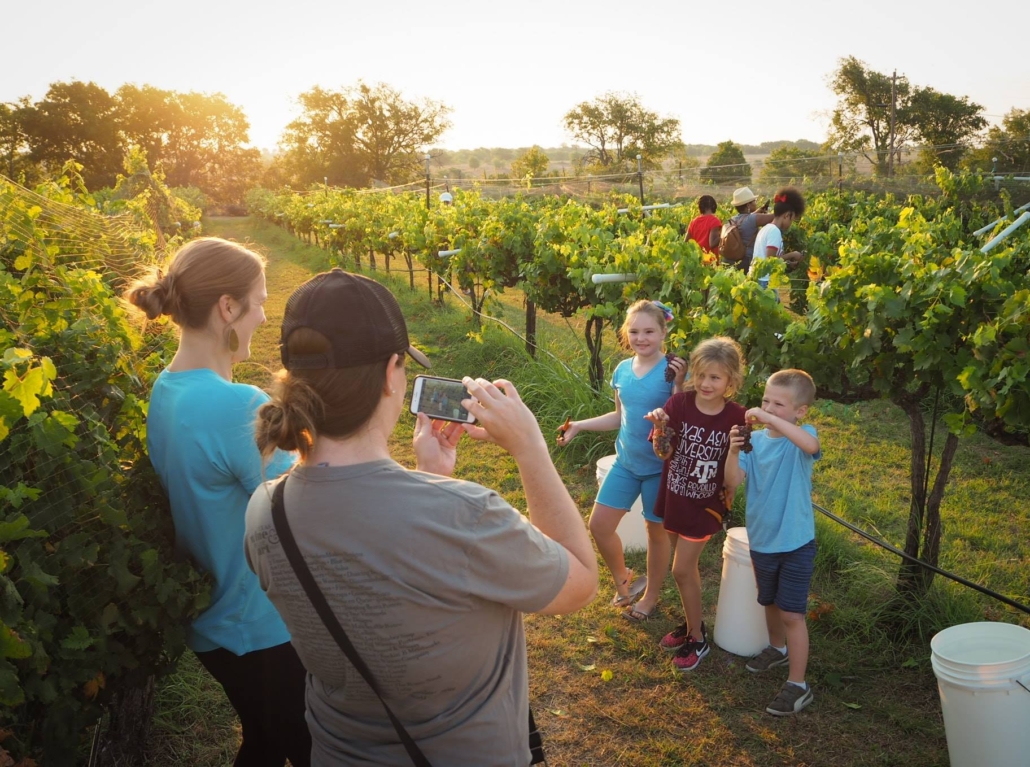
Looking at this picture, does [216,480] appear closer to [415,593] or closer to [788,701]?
[415,593]

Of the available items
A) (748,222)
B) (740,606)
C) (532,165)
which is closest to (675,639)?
(740,606)

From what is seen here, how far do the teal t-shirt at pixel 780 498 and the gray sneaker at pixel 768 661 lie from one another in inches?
25.9

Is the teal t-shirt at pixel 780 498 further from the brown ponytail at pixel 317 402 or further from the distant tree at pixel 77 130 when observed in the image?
the distant tree at pixel 77 130

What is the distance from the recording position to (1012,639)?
2922 mm

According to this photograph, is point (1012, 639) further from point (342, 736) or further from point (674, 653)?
point (342, 736)

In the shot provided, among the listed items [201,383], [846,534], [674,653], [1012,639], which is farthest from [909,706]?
[201,383]

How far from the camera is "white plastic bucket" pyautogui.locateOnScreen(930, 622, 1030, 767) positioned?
2.68m

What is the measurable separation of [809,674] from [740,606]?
1.43ft

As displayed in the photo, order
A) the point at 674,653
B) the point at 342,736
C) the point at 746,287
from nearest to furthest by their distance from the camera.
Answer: the point at 342,736 → the point at 674,653 → the point at 746,287

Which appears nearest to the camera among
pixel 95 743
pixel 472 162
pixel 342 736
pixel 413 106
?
pixel 342 736

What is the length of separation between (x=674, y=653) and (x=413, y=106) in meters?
74.1

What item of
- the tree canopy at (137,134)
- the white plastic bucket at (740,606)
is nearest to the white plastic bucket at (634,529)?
the white plastic bucket at (740,606)

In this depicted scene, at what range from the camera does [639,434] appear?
3871 mm

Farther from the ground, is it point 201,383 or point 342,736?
point 201,383
